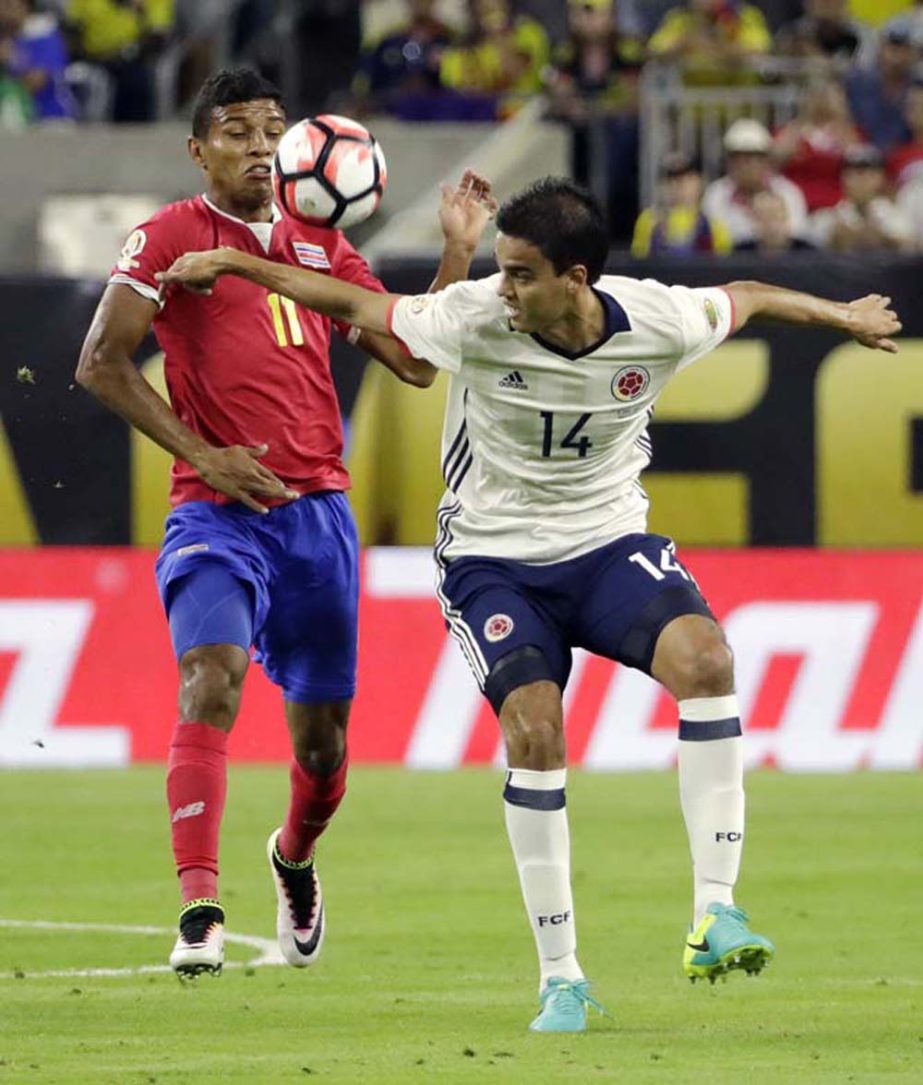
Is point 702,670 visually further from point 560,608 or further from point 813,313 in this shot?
point 813,313

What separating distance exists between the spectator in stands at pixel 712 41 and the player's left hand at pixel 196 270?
461 inches

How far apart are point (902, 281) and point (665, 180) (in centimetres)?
194

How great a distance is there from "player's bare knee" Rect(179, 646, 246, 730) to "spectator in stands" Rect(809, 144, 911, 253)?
1006 centimetres

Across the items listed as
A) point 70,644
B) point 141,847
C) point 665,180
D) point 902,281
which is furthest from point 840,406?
point 141,847

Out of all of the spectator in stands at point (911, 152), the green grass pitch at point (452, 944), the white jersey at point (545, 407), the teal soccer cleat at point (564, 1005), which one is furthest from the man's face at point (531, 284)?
the spectator in stands at point (911, 152)

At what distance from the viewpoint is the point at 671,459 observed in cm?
1627

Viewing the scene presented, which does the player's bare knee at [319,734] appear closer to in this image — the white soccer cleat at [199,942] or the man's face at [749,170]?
the white soccer cleat at [199,942]

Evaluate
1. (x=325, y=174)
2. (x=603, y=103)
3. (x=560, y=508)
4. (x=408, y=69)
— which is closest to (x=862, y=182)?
(x=603, y=103)

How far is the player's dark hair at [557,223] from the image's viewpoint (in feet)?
23.7

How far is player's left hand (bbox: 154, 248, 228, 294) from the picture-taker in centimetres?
745

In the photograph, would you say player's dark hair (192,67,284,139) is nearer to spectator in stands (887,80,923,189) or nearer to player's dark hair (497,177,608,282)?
player's dark hair (497,177,608,282)

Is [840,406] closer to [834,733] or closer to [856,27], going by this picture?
[834,733]

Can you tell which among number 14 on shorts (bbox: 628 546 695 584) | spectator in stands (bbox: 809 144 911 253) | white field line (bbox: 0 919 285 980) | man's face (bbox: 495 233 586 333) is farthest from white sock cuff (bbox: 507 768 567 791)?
spectator in stands (bbox: 809 144 911 253)

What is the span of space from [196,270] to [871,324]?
1968mm
